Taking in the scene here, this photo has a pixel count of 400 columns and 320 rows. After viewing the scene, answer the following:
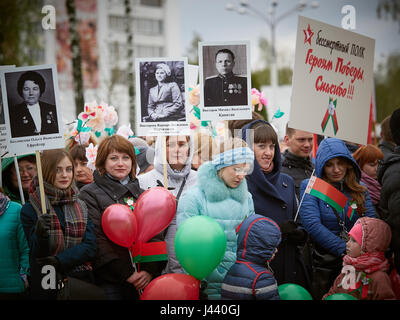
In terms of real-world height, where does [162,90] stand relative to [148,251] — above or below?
above

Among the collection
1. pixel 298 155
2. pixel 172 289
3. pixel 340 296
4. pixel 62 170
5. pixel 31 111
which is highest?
pixel 31 111

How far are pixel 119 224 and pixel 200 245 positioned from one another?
0.64m

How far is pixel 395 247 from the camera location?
371 cm

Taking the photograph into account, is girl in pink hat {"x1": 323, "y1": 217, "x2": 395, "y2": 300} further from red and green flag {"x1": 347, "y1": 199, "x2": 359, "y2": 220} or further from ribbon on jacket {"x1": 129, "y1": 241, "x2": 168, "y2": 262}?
ribbon on jacket {"x1": 129, "y1": 241, "x2": 168, "y2": 262}

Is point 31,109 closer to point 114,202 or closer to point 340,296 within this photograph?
point 114,202

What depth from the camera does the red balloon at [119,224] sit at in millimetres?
3590

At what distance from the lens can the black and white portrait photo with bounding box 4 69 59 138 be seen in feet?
12.7

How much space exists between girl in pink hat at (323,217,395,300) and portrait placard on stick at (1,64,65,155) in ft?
8.02

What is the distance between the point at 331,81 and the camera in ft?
14.1

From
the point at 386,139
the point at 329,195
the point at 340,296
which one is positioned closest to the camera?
the point at 340,296

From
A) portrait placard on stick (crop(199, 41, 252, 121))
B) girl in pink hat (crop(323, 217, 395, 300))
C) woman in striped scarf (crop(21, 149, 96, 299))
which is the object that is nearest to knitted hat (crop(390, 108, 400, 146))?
girl in pink hat (crop(323, 217, 395, 300))

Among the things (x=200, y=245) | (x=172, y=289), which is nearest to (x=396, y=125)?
(x=200, y=245)
